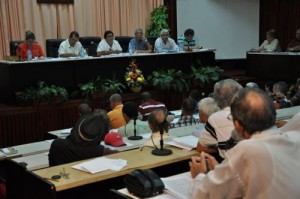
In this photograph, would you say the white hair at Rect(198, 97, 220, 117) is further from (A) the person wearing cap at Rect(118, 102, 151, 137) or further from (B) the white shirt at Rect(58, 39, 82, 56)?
(B) the white shirt at Rect(58, 39, 82, 56)

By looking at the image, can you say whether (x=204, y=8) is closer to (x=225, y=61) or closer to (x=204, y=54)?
(x=225, y=61)

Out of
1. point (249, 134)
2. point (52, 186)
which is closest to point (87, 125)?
point (52, 186)

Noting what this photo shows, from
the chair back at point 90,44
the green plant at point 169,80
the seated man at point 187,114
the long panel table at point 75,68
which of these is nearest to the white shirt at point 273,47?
the long panel table at point 75,68

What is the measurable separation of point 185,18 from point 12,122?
20.0 feet

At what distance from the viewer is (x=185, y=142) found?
3178 mm

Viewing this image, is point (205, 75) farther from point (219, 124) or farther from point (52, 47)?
point (219, 124)

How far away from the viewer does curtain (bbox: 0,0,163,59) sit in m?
9.12

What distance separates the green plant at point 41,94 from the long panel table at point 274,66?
15.1ft

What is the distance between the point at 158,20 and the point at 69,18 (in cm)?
214

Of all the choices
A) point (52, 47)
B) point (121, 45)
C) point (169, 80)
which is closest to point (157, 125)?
point (169, 80)

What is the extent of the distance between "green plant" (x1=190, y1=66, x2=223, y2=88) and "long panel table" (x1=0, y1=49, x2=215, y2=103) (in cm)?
30

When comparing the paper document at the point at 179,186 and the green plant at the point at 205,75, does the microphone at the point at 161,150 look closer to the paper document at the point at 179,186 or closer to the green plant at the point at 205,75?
the paper document at the point at 179,186

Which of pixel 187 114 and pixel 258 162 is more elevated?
pixel 258 162

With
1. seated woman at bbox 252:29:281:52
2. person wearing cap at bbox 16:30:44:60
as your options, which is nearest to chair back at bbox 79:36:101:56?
A: person wearing cap at bbox 16:30:44:60
